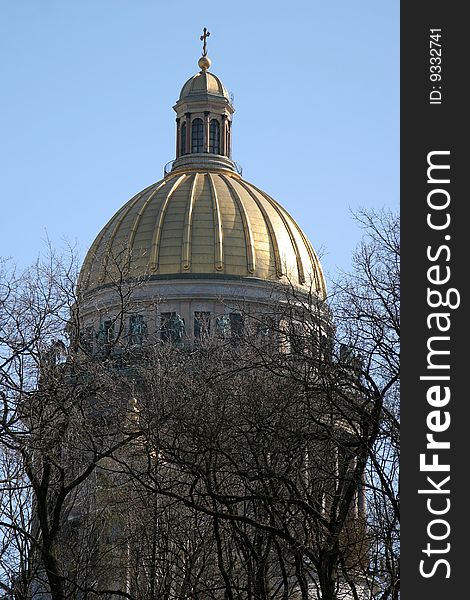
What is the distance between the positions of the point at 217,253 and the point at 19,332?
179 ft

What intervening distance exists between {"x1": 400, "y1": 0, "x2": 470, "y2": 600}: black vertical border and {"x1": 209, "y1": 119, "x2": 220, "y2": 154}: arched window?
7368 centimetres

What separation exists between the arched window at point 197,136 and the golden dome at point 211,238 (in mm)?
7901

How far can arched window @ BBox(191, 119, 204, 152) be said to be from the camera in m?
89.8

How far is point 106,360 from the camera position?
25578 millimetres

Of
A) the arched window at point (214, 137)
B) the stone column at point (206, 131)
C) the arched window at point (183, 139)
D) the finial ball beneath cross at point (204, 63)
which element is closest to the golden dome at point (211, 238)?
the stone column at point (206, 131)

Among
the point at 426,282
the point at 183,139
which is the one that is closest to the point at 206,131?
the point at 183,139

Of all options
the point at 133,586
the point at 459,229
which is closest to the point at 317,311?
the point at 459,229

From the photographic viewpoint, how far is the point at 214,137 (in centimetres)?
9056

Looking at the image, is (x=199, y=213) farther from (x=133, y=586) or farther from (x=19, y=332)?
(x=19, y=332)

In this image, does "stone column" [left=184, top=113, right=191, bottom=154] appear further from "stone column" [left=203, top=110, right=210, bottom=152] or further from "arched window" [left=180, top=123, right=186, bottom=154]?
"stone column" [left=203, top=110, right=210, bottom=152]

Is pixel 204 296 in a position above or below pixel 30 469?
above

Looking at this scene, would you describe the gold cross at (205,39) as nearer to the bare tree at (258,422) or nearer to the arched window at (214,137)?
the arched window at (214,137)

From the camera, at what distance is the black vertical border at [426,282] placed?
49.5ft

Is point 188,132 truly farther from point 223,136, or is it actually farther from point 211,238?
point 211,238
